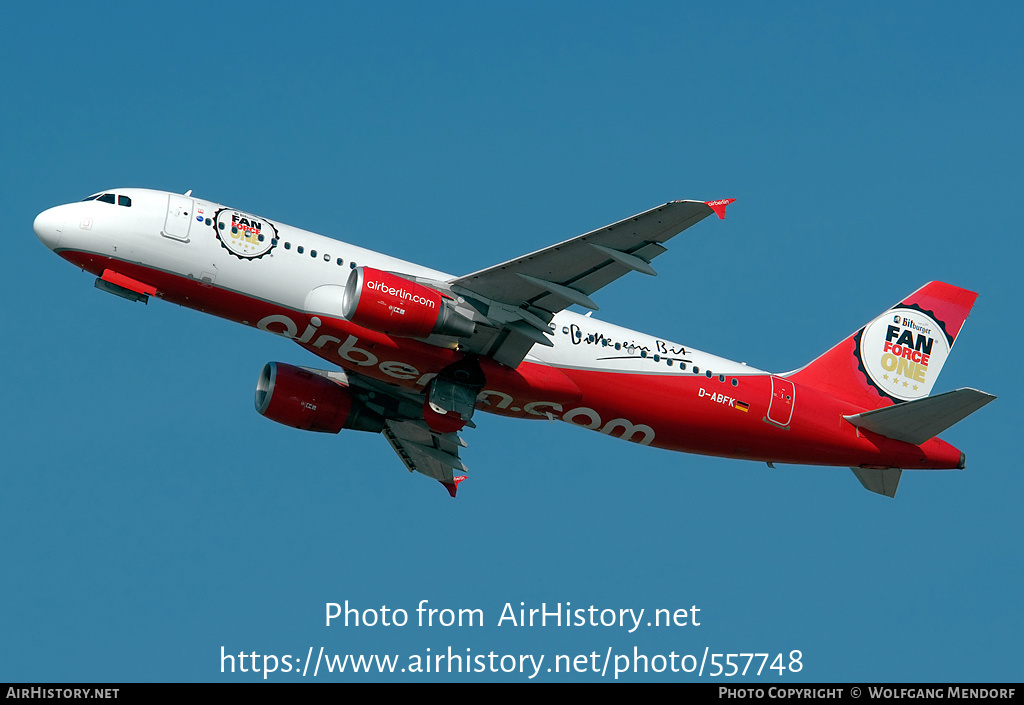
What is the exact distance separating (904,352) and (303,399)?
22.9 meters

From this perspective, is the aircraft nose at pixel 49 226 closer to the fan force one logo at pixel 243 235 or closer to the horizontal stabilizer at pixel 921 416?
the fan force one logo at pixel 243 235

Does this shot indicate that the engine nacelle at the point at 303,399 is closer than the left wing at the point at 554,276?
No

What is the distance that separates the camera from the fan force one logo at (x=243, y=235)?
116 ft

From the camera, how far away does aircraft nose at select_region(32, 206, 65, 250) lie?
3503cm

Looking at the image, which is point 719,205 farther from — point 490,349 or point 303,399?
point 303,399

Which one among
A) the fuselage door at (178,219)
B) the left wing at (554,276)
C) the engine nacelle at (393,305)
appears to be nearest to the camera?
the left wing at (554,276)

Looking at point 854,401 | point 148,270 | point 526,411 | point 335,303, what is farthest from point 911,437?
point 148,270

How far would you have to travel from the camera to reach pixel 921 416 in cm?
Result: 3962

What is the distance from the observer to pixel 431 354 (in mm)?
35875

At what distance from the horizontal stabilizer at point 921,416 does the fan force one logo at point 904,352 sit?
288 centimetres

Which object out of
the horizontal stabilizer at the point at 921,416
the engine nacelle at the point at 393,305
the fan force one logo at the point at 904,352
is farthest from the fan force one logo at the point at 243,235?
the fan force one logo at the point at 904,352

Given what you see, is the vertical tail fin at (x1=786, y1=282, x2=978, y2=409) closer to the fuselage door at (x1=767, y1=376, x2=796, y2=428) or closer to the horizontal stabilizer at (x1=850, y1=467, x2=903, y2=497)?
the fuselage door at (x1=767, y1=376, x2=796, y2=428)

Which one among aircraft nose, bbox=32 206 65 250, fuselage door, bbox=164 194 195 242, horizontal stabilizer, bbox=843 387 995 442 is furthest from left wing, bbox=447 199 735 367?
horizontal stabilizer, bbox=843 387 995 442

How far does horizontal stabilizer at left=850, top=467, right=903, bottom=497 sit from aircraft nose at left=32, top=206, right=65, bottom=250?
28657 millimetres
